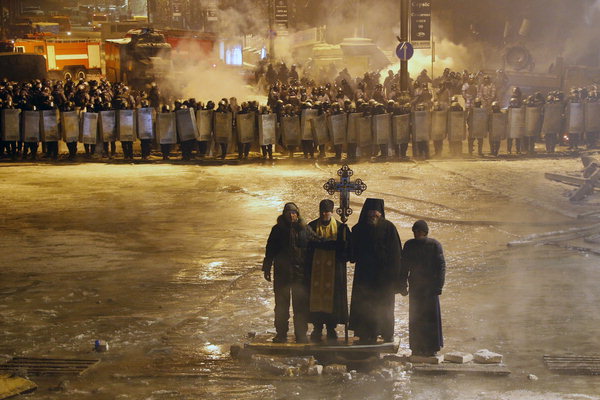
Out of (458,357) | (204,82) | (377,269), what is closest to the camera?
(458,357)

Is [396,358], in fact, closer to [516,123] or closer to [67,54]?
[516,123]

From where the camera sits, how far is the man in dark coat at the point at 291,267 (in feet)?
28.5

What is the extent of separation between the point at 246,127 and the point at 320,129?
72.8 inches

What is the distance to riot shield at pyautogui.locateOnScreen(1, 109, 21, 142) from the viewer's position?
22.4 metres

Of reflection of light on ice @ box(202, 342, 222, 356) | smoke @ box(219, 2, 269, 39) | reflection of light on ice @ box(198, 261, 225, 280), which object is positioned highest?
smoke @ box(219, 2, 269, 39)

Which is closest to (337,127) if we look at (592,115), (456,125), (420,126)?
(420,126)

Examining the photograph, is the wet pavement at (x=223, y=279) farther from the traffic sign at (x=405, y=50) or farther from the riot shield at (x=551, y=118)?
the traffic sign at (x=405, y=50)

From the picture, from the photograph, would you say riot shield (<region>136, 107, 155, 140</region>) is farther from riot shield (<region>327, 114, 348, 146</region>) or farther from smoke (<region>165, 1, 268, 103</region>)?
smoke (<region>165, 1, 268, 103</region>)

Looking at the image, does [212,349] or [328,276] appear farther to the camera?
[212,349]

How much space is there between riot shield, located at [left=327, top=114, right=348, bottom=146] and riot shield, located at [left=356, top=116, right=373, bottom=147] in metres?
0.38

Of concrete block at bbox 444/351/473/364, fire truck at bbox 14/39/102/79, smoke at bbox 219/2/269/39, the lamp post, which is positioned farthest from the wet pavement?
smoke at bbox 219/2/269/39

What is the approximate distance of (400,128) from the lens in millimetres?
22594

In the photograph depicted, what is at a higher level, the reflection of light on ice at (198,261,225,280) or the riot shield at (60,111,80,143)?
the riot shield at (60,111,80,143)

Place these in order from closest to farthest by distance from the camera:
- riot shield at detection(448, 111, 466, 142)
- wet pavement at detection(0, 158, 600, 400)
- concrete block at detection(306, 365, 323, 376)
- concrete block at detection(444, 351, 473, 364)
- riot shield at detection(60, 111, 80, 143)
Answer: wet pavement at detection(0, 158, 600, 400)
concrete block at detection(306, 365, 323, 376)
concrete block at detection(444, 351, 473, 364)
riot shield at detection(60, 111, 80, 143)
riot shield at detection(448, 111, 466, 142)
